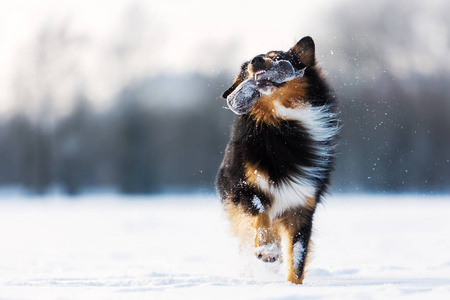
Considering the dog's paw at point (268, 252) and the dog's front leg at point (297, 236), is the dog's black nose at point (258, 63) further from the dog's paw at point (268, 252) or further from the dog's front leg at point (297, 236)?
the dog's paw at point (268, 252)

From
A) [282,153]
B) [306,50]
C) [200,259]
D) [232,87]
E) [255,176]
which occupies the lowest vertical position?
[200,259]

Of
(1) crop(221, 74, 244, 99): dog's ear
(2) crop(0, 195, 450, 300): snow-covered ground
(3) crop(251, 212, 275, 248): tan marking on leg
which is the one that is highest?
(1) crop(221, 74, 244, 99): dog's ear

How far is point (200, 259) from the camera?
6367 mm

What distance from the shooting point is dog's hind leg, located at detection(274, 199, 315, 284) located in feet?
14.2

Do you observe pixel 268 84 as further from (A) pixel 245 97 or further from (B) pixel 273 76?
(A) pixel 245 97

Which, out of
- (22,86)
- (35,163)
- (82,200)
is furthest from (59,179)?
(22,86)

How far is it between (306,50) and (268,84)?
2.25 ft

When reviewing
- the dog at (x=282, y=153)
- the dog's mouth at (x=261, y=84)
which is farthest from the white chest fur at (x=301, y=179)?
the dog's mouth at (x=261, y=84)

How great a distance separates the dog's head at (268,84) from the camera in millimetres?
4223

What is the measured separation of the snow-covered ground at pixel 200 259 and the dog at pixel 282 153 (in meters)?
0.33

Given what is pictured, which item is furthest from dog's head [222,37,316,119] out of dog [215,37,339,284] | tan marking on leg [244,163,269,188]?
tan marking on leg [244,163,269,188]

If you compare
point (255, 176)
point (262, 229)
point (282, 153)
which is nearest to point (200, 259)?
point (262, 229)

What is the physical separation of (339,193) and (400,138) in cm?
346

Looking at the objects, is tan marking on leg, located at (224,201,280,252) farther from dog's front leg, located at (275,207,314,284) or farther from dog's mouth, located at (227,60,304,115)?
dog's mouth, located at (227,60,304,115)
